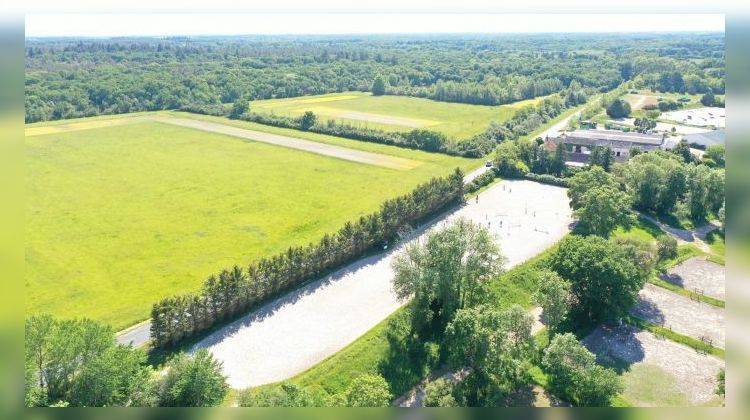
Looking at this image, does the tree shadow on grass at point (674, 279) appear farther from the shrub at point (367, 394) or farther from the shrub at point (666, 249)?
the shrub at point (367, 394)

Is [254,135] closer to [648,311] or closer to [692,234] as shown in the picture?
[692,234]

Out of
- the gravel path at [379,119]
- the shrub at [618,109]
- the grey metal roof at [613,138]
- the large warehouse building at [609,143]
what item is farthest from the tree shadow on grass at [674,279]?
the shrub at [618,109]

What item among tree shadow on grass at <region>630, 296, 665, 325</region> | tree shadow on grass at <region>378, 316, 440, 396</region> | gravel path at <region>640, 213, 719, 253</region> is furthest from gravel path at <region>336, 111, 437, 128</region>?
tree shadow on grass at <region>378, 316, 440, 396</region>

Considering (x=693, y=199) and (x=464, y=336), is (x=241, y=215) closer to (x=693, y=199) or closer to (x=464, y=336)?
(x=464, y=336)

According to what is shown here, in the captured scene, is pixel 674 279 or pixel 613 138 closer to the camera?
pixel 674 279

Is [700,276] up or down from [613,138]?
down

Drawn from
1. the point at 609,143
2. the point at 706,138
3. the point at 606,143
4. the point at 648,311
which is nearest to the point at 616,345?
the point at 648,311

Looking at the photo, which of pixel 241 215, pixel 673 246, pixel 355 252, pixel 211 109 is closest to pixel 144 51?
pixel 211 109
